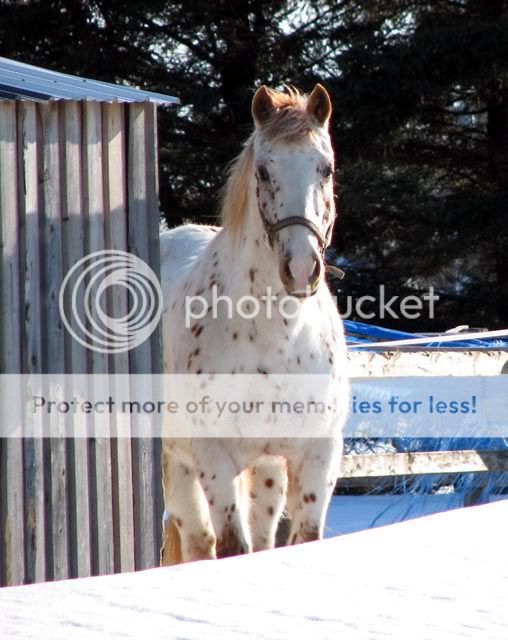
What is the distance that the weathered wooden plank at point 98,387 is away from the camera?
373 cm

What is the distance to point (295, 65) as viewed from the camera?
12750 mm

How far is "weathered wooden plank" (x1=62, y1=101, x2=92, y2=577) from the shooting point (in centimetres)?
367

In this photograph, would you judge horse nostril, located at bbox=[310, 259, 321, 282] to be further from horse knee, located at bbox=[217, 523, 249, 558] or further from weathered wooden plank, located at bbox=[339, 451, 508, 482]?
weathered wooden plank, located at bbox=[339, 451, 508, 482]

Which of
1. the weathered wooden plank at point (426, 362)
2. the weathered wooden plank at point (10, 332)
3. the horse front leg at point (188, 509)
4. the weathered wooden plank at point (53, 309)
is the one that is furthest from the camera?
the weathered wooden plank at point (426, 362)

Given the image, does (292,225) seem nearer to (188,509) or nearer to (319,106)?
(319,106)

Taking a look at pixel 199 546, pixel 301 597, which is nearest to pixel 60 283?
pixel 301 597

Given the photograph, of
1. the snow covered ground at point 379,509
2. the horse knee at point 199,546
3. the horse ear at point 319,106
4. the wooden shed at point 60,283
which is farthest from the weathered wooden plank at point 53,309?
the snow covered ground at point 379,509

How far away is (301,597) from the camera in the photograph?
250 centimetres

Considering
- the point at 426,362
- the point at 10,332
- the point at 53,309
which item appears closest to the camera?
the point at 10,332

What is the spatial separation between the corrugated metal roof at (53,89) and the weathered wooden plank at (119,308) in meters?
0.08

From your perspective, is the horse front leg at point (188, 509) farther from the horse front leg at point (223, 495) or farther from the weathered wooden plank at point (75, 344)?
the weathered wooden plank at point (75, 344)

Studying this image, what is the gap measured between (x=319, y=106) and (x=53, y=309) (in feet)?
4.43

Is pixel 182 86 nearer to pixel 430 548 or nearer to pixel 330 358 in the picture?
pixel 330 358

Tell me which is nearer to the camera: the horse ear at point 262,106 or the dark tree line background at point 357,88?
the horse ear at point 262,106
